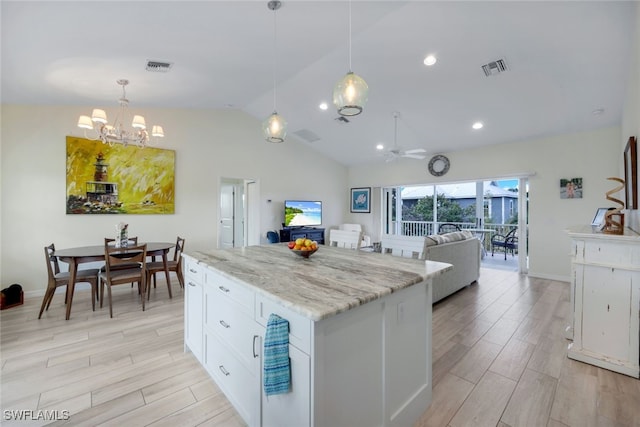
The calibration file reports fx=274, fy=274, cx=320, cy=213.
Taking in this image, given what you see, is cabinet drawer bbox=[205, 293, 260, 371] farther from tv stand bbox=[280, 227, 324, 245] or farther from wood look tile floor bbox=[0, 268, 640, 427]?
tv stand bbox=[280, 227, 324, 245]

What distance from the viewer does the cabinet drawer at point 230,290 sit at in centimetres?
157

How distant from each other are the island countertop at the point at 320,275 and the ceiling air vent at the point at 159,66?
91.5 inches

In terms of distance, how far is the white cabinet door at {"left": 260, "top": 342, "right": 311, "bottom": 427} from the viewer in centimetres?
118

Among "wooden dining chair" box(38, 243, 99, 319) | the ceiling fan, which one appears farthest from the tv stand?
"wooden dining chair" box(38, 243, 99, 319)

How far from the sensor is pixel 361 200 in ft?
26.0

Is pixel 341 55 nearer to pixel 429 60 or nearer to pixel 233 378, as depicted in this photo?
pixel 429 60

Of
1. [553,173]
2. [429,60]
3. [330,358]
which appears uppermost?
[429,60]

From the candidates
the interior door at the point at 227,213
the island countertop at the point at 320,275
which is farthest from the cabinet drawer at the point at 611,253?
the interior door at the point at 227,213

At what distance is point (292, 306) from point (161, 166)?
4.68 meters

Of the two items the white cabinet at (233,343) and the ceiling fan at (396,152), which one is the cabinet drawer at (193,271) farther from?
the ceiling fan at (396,152)

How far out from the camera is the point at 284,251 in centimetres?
262

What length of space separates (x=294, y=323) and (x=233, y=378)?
0.88 metres

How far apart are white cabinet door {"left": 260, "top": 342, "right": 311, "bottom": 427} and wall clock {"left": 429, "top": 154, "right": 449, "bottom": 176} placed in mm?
6085

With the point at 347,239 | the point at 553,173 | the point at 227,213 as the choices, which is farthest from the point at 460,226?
the point at 227,213
